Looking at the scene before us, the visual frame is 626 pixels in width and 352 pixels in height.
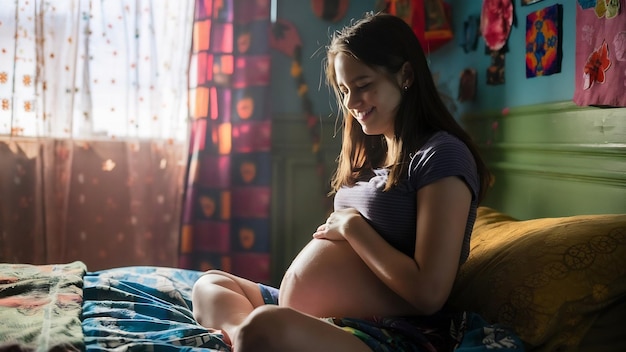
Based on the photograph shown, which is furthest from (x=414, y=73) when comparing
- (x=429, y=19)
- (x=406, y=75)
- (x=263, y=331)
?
(x=429, y=19)

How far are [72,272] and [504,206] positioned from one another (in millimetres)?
1330

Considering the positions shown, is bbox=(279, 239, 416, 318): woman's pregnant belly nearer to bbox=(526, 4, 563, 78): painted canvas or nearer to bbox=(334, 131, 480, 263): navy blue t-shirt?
bbox=(334, 131, 480, 263): navy blue t-shirt

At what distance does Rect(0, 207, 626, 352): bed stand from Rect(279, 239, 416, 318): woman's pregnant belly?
183 mm

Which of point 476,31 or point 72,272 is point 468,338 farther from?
point 476,31

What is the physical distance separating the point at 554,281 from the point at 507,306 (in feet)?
0.33

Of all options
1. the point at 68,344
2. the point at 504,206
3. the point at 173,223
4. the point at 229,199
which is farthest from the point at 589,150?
the point at 173,223

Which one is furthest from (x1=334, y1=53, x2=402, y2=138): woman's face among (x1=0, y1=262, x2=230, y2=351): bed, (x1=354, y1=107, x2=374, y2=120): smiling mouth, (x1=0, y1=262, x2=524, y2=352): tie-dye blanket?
(x1=0, y1=262, x2=230, y2=351): bed

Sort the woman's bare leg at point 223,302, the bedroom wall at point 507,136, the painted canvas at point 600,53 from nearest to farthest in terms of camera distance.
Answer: the woman's bare leg at point 223,302
the painted canvas at point 600,53
the bedroom wall at point 507,136

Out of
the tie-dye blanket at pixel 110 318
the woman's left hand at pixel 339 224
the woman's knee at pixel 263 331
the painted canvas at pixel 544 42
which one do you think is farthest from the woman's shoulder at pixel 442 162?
the painted canvas at pixel 544 42

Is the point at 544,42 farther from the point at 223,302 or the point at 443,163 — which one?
the point at 223,302

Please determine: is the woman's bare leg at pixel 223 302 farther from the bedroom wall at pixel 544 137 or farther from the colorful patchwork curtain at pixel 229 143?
the colorful patchwork curtain at pixel 229 143

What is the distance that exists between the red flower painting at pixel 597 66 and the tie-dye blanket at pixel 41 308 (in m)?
1.30

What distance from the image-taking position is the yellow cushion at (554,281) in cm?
116

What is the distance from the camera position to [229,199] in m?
2.81
